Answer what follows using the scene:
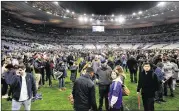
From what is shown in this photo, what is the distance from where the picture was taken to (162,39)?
6294 centimetres

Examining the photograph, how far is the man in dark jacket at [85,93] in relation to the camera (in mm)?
4746

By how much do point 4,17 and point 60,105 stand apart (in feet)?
143

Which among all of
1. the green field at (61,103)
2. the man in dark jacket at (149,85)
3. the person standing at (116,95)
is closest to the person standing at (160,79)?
the green field at (61,103)

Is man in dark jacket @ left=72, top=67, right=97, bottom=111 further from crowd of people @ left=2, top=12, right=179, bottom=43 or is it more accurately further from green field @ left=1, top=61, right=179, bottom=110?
crowd of people @ left=2, top=12, right=179, bottom=43

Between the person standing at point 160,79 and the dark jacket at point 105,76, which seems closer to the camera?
the dark jacket at point 105,76

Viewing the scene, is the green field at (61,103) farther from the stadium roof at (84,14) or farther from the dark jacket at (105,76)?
the stadium roof at (84,14)

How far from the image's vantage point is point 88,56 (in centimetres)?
2252

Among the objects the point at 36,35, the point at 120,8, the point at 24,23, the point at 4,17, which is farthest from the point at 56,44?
the point at 120,8

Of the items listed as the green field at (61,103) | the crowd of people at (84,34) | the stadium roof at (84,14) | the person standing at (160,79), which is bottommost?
the green field at (61,103)

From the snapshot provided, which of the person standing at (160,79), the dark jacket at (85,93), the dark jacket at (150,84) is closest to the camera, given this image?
the dark jacket at (85,93)

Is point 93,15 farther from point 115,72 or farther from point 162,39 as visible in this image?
point 115,72

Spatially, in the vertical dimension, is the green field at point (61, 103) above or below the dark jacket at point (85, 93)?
below

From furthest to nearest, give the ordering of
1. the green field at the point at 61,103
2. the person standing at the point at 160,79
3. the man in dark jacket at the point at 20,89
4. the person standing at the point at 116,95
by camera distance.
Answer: the green field at the point at 61,103
the person standing at the point at 160,79
the man in dark jacket at the point at 20,89
the person standing at the point at 116,95

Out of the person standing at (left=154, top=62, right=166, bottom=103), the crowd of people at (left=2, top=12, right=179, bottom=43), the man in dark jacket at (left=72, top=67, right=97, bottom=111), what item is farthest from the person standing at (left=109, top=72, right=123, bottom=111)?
the crowd of people at (left=2, top=12, right=179, bottom=43)
